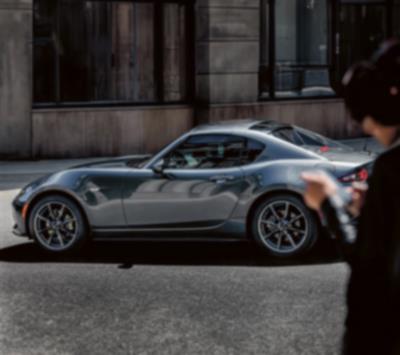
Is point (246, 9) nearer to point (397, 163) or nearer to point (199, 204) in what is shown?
point (199, 204)

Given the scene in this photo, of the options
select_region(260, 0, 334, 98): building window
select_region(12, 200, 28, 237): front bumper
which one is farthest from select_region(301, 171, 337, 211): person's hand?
select_region(260, 0, 334, 98): building window

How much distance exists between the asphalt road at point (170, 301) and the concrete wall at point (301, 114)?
1269 cm

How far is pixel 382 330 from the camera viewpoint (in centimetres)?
300

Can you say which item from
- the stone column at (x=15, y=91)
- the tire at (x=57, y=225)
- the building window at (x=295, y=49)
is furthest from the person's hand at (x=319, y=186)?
the building window at (x=295, y=49)

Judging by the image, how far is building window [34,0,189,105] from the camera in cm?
2266

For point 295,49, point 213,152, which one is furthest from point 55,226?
point 295,49

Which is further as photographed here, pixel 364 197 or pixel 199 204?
pixel 199 204

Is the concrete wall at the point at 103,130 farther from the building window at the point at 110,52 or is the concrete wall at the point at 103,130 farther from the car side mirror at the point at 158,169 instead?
the car side mirror at the point at 158,169

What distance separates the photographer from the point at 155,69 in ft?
78.7

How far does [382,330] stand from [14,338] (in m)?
4.51

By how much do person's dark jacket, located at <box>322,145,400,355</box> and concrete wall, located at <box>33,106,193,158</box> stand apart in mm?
19628

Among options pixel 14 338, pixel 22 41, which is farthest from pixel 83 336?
pixel 22 41

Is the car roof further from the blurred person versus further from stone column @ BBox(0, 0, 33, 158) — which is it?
stone column @ BBox(0, 0, 33, 158)

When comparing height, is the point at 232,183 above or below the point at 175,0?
below
